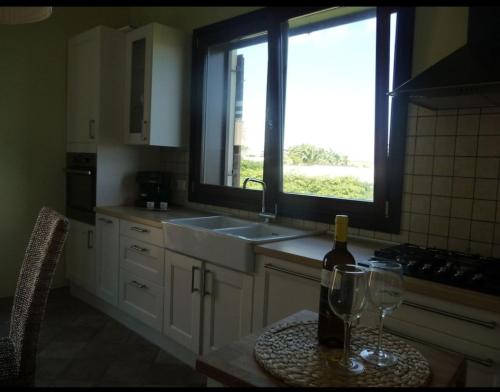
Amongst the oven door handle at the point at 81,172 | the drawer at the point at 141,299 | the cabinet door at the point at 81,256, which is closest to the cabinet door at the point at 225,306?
the drawer at the point at 141,299

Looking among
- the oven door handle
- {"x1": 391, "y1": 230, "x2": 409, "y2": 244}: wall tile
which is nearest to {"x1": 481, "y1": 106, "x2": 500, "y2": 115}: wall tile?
{"x1": 391, "y1": 230, "x2": 409, "y2": 244}: wall tile

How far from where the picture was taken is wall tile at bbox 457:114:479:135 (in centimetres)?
196

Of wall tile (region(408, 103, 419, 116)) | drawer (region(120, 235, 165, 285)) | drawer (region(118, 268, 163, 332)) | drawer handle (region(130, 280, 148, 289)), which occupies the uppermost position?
wall tile (region(408, 103, 419, 116))

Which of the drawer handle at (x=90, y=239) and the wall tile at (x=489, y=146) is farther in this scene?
the drawer handle at (x=90, y=239)

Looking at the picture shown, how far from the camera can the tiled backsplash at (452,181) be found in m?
1.93

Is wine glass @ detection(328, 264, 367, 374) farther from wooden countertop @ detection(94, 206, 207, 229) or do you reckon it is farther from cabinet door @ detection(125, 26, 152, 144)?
cabinet door @ detection(125, 26, 152, 144)

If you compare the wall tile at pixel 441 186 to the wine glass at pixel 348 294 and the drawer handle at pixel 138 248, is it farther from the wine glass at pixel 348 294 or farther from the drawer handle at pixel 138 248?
the drawer handle at pixel 138 248

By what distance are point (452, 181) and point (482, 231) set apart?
0.89 ft

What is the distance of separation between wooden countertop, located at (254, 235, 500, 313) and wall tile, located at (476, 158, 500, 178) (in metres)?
0.58

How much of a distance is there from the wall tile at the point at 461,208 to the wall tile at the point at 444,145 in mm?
234

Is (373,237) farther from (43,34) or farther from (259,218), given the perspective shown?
(43,34)

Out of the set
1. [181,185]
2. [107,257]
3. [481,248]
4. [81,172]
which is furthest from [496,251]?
[81,172]

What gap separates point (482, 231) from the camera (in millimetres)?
1957

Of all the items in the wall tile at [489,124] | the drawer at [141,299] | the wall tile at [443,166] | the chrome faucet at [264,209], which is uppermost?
the wall tile at [489,124]
